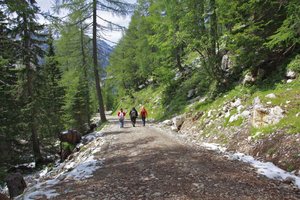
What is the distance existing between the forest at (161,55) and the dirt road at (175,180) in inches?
105

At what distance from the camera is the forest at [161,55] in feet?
41.7

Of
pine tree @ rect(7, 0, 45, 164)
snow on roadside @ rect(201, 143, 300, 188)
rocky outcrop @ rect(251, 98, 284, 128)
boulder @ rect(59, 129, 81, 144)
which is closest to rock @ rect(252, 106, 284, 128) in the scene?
rocky outcrop @ rect(251, 98, 284, 128)

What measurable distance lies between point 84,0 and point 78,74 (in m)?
7.39

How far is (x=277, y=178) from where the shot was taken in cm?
699

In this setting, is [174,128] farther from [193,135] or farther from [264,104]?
[264,104]

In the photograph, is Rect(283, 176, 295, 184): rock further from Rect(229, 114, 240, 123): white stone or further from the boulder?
the boulder

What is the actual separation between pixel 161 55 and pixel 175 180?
19358 millimetres

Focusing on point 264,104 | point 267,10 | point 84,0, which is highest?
point 84,0

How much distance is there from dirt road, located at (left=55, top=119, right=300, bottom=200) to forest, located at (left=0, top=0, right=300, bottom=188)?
105 inches

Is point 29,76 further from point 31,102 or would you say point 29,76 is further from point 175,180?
point 175,180

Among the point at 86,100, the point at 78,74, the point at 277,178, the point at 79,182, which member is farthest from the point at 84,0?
the point at 277,178

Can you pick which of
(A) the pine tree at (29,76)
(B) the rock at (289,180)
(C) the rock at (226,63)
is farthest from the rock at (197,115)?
(A) the pine tree at (29,76)

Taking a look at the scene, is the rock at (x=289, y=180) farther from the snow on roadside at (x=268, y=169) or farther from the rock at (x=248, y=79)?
the rock at (x=248, y=79)

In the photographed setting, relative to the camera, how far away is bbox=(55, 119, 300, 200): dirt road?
6039 mm
